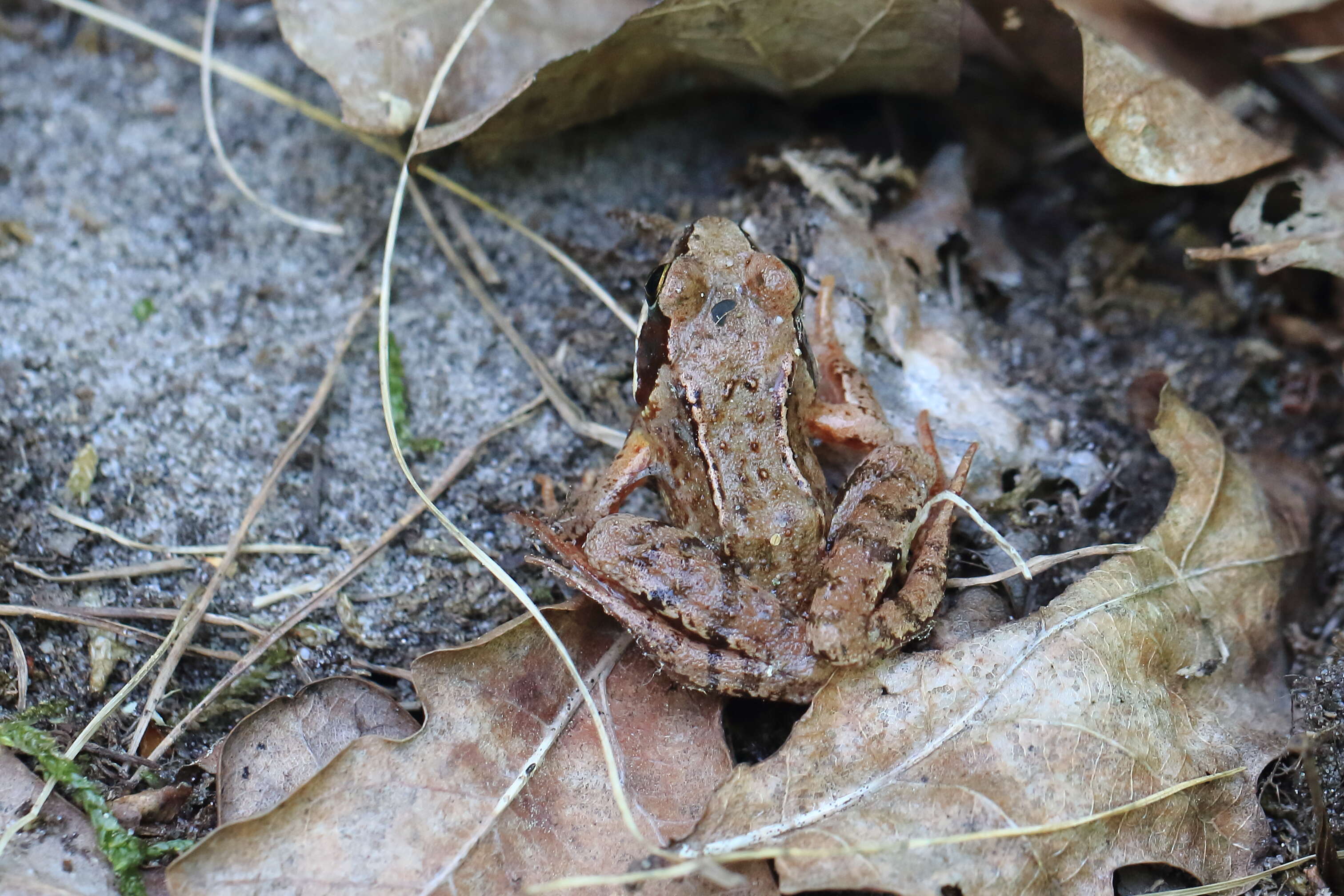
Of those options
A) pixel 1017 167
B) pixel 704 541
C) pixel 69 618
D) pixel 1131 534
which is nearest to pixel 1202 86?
pixel 1017 167

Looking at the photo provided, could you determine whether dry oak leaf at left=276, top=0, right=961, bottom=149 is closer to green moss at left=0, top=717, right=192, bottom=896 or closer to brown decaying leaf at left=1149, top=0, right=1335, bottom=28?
brown decaying leaf at left=1149, top=0, right=1335, bottom=28

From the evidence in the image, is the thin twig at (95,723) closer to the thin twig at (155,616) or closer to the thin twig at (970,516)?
the thin twig at (155,616)

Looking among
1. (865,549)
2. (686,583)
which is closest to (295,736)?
(686,583)

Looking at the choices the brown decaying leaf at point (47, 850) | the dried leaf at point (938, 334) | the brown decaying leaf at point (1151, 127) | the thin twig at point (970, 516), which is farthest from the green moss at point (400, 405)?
the brown decaying leaf at point (1151, 127)

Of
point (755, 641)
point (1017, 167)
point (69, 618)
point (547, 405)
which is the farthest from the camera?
point (1017, 167)

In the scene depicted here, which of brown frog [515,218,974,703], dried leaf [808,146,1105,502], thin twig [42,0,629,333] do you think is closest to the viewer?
brown frog [515,218,974,703]

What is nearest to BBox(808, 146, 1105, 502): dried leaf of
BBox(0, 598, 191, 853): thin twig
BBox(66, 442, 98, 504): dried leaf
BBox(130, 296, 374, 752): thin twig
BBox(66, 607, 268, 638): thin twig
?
BBox(130, 296, 374, 752): thin twig

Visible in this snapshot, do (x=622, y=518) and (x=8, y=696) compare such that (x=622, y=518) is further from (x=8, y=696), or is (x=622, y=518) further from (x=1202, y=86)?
(x=1202, y=86)
